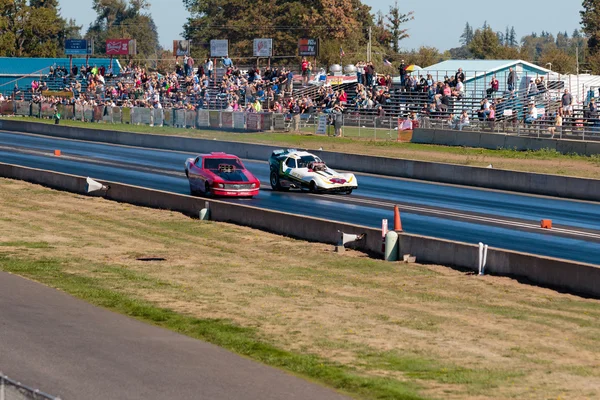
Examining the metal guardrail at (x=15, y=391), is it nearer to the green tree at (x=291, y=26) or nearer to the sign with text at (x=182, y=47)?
the sign with text at (x=182, y=47)

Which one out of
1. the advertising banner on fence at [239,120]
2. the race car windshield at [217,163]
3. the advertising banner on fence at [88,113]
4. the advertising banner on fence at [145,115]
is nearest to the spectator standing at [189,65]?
the advertising banner on fence at [88,113]

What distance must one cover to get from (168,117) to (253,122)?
8.18 metres

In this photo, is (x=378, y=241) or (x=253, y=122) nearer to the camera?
(x=378, y=241)

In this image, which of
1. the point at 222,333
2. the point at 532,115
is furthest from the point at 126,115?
the point at 222,333

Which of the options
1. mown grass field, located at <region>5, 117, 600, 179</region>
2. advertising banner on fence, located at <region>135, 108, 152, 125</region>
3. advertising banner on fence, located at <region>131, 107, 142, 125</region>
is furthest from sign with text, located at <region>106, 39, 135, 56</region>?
mown grass field, located at <region>5, 117, 600, 179</region>

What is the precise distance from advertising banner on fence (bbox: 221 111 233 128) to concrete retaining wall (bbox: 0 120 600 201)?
4.30m

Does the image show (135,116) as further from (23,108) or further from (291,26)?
(291,26)

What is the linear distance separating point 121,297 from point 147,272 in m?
3.09

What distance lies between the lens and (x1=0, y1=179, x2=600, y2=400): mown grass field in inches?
482

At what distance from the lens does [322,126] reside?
54844 millimetres

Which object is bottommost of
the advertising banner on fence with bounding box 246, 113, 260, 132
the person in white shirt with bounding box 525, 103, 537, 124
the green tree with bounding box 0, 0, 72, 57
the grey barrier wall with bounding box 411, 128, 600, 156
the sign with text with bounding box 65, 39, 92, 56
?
the grey barrier wall with bounding box 411, 128, 600, 156

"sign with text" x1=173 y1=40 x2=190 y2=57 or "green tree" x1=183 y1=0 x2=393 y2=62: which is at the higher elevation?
"green tree" x1=183 y1=0 x2=393 y2=62

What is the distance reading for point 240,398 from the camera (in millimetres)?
10734

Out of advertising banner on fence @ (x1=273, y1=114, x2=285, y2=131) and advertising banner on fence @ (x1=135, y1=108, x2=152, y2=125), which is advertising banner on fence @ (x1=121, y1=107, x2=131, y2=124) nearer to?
advertising banner on fence @ (x1=135, y1=108, x2=152, y2=125)
